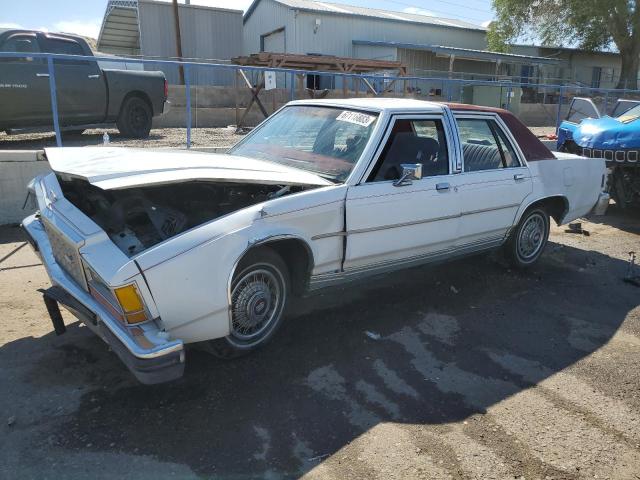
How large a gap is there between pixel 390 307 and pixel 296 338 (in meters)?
1.02

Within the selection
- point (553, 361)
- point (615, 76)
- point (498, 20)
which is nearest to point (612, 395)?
point (553, 361)

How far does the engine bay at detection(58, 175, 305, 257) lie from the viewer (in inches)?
138

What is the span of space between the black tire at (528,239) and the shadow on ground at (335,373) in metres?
0.40

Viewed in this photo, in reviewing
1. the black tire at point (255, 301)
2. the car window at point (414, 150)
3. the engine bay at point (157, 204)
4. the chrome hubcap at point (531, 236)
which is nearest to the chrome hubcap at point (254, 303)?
the black tire at point (255, 301)

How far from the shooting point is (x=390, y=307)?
4531 mm

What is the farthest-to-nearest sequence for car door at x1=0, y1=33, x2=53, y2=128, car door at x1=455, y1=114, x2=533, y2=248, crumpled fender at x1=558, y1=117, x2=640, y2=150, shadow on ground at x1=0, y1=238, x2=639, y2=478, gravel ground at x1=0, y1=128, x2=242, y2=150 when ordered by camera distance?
gravel ground at x1=0, y1=128, x2=242, y2=150 < car door at x1=0, y1=33, x2=53, y2=128 < crumpled fender at x1=558, y1=117, x2=640, y2=150 < car door at x1=455, y1=114, x2=533, y2=248 < shadow on ground at x1=0, y1=238, x2=639, y2=478

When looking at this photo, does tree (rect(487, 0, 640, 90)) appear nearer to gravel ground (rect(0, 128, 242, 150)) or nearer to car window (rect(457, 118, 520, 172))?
A: gravel ground (rect(0, 128, 242, 150))

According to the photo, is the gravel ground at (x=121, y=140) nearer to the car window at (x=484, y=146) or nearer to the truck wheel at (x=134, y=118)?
the truck wheel at (x=134, y=118)

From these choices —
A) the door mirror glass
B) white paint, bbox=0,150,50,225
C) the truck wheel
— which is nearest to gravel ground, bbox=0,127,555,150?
the truck wheel

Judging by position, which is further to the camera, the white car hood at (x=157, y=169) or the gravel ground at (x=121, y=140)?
the gravel ground at (x=121, y=140)

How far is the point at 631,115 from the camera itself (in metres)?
8.39

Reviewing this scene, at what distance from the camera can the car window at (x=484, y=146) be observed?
15.4 feet

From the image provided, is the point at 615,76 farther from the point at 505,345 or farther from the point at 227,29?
the point at 505,345

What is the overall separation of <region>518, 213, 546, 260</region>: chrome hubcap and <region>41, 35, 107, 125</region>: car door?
803 centimetres
